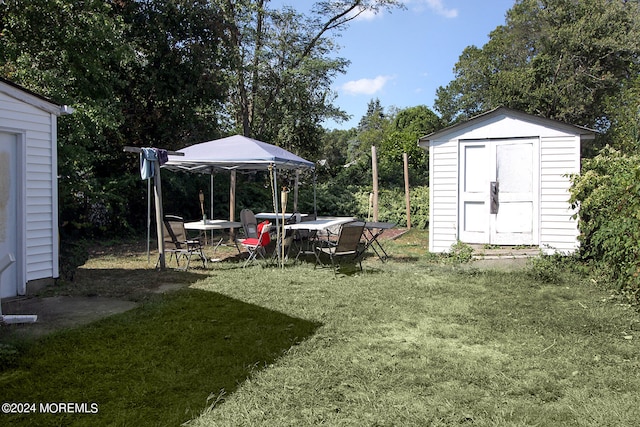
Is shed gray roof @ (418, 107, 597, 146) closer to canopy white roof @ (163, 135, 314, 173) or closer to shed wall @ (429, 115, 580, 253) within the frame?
shed wall @ (429, 115, 580, 253)

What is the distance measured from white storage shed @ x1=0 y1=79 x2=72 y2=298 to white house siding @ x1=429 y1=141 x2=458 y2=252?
6.37 meters

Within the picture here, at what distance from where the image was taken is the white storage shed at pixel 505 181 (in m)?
8.77

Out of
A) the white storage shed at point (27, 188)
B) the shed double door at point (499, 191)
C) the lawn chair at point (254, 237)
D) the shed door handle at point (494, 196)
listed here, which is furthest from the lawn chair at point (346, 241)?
the white storage shed at point (27, 188)

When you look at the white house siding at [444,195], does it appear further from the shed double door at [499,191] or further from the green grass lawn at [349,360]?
the green grass lawn at [349,360]

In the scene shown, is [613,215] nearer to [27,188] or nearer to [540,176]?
[540,176]

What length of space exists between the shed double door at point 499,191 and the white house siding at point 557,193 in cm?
14

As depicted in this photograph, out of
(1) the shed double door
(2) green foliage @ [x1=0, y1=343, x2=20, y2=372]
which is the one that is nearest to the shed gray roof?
(1) the shed double door

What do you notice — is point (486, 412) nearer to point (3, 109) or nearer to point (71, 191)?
point (3, 109)

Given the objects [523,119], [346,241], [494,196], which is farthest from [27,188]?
[523,119]

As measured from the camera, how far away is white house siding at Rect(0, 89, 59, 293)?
6.24m

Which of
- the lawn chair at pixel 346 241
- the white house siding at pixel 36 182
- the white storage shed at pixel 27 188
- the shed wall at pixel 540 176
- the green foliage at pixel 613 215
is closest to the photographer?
the green foliage at pixel 613 215

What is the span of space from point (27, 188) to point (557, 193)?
8.36 m

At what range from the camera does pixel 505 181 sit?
9.16 metres

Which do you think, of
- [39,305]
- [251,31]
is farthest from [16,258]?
[251,31]
